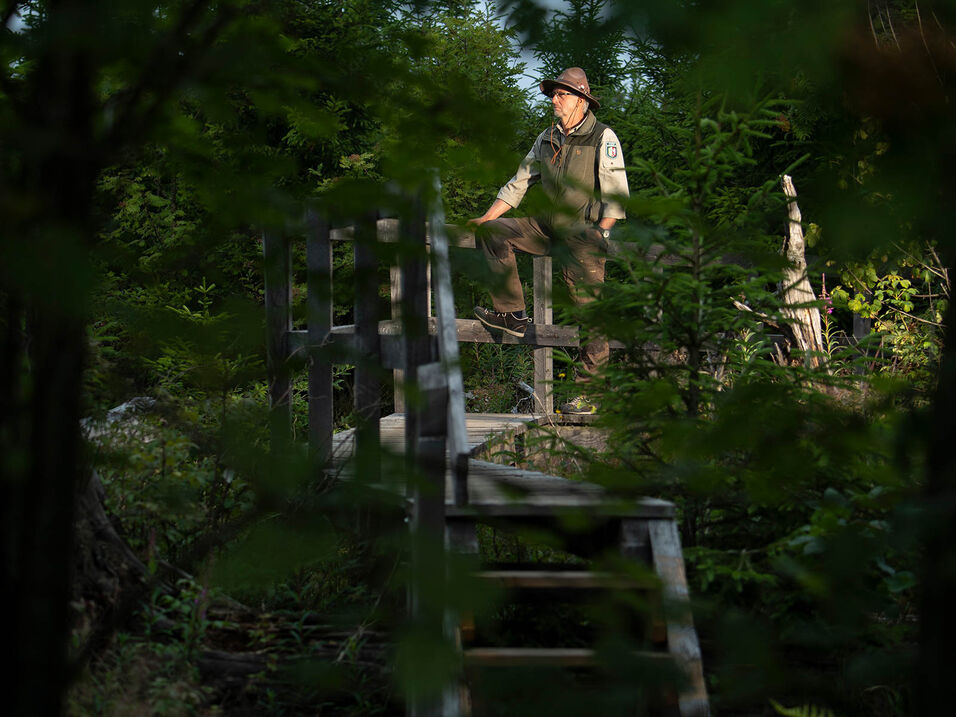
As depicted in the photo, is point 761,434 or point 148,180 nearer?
point 761,434

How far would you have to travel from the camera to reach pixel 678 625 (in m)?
3.44

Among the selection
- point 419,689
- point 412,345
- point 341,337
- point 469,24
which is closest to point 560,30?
point 419,689

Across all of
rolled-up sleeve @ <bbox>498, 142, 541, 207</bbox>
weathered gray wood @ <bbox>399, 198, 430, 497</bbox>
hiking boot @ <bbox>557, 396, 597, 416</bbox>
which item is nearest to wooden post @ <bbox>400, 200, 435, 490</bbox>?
weathered gray wood @ <bbox>399, 198, 430, 497</bbox>

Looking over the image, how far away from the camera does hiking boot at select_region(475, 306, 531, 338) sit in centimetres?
829

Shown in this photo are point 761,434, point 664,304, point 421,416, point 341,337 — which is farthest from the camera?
point 341,337

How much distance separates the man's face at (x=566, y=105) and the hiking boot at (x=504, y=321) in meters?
1.76

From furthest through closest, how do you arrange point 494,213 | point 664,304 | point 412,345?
1. point 494,213
2. point 664,304
3. point 412,345

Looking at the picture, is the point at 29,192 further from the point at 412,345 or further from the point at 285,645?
the point at 285,645

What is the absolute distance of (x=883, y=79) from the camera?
140cm

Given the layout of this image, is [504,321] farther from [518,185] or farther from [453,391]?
[453,391]

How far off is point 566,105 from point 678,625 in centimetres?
497

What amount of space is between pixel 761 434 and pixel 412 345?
77.3 inches

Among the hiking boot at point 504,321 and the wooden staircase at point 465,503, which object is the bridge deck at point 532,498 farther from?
the hiking boot at point 504,321

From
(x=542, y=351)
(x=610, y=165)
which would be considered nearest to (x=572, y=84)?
(x=610, y=165)
